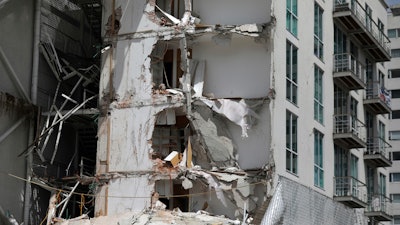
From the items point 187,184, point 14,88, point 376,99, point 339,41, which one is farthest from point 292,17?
point 376,99

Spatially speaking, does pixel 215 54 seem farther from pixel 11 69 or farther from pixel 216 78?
pixel 11 69

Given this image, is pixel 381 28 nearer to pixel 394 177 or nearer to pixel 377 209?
pixel 377 209

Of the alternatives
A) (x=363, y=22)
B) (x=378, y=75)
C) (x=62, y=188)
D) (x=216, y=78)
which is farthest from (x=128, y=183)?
(x=378, y=75)

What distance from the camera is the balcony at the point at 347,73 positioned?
137 ft

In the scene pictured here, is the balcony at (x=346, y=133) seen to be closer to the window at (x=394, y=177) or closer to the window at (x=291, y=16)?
the window at (x=291, y=16)

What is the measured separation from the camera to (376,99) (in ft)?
155

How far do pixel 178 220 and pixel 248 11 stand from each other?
9099mm

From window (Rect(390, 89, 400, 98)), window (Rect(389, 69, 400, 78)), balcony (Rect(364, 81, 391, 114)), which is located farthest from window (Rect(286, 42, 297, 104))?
window (Rect(389, 69, 400, 78))

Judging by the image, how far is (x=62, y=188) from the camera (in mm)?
35094

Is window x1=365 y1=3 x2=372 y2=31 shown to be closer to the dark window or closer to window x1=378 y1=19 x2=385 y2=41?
window x1=378 y1=19 x2=385 y2=41

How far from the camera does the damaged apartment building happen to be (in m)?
33.2

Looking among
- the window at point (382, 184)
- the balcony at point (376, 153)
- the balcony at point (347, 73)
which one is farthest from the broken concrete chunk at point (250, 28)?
the window at point (382, 184)

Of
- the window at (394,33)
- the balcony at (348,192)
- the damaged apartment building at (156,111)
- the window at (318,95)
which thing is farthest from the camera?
the window at (394,33)

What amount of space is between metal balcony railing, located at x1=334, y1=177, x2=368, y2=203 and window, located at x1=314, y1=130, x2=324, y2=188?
85.2 inches
